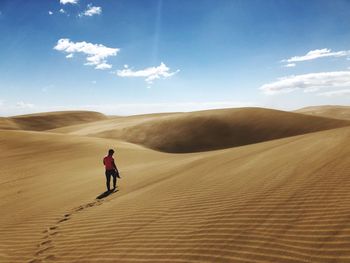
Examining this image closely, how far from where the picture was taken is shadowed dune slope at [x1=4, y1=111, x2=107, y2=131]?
107 metres

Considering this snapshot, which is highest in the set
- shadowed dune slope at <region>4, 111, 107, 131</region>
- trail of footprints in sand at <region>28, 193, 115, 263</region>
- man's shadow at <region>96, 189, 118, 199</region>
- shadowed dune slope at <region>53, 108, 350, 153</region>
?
shadowed dune slope at <region>4, 111, 107, 131</region>

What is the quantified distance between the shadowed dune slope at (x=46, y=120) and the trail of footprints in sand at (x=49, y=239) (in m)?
99.2

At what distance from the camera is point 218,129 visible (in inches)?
1496

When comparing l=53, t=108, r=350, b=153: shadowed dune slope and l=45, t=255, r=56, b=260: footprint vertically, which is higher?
l=53, t=108, r=350, b=153: shadowed dune slope

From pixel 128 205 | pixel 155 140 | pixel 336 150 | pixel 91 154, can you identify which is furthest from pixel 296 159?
pixel 155 140

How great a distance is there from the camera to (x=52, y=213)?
31.2ft

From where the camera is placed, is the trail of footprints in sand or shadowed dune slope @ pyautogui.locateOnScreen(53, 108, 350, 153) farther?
shadowed dune slope @ pyautogui.locateOnScreen(53, 108, 350, 153)

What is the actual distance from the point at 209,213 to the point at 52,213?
16.3 ft

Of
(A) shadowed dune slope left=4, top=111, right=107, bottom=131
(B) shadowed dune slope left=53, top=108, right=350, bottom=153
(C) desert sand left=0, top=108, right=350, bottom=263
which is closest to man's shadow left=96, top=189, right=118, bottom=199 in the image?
(C) desert sand left=0, top=108, right=350, bottom=263

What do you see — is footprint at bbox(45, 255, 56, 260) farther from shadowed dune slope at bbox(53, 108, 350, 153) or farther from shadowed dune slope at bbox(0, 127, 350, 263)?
shadowed dune slope at bbox(53, 108, 350, 153)

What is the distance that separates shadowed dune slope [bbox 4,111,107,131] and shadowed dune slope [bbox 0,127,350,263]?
98548 millimetres

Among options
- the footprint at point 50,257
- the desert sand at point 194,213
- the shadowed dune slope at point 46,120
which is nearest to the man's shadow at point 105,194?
the desert sand at point 194,213

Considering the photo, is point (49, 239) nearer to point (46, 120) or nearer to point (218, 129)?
→ point (218, 129)

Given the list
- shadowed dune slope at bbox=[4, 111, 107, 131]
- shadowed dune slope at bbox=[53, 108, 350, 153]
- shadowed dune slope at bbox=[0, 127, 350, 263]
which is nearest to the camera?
shadowed dune slope at bbox=[0, 127, 350, 263]
